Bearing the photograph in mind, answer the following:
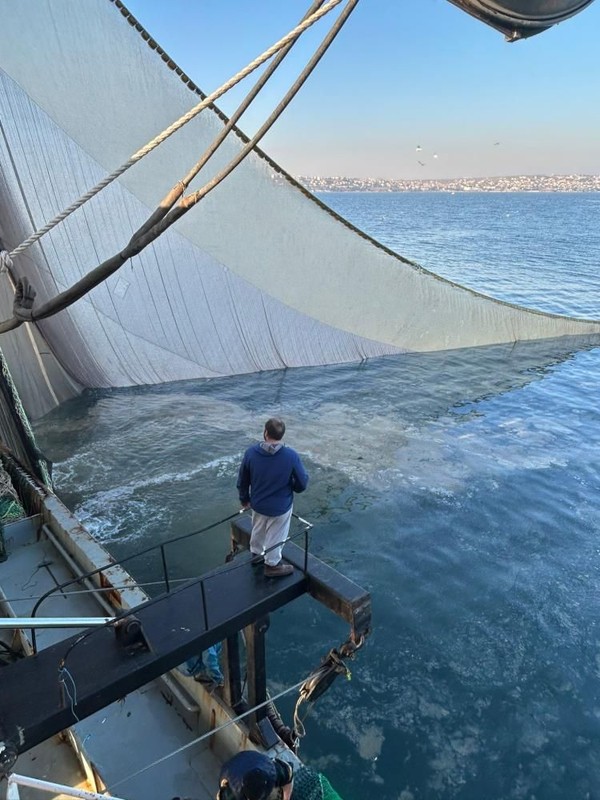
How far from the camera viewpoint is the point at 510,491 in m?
13.5

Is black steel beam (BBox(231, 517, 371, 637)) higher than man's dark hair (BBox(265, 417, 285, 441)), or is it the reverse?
man's dark hair (BBox(265, 417, 285, 441))

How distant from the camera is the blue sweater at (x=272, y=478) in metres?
4.99

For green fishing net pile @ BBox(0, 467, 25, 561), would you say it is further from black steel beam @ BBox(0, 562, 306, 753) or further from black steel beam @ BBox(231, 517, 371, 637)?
black steel beam @ BBox(231, 517, 371, 637)

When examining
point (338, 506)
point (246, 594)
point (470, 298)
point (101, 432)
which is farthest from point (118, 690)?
point (470, 298)

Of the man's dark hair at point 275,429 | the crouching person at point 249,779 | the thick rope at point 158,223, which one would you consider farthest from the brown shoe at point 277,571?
the thick rope at point 158,223

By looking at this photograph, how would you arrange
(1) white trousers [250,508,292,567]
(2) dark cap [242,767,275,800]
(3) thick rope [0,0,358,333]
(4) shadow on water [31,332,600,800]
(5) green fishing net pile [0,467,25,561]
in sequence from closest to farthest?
(2) dark cap [242,767,275,800] → (3) thick rope [0,0,358,333] → (1) white trousers [250,508,292,567] → (4) shadow on water [31,332,600,800] → (5) green fishing net pile [0,467,25,561]

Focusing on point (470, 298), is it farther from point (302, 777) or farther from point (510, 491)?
point (302, 777)

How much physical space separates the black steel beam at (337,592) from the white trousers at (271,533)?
308mm

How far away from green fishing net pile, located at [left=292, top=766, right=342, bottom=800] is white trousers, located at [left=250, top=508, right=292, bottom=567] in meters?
1.76

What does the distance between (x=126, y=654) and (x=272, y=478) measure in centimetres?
190

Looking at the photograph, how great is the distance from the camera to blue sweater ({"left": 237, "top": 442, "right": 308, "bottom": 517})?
499 centimetres

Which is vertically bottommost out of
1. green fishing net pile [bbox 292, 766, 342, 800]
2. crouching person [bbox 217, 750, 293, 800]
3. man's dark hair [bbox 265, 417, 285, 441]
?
green fishing net pile [bbox 292, 766, 342, 800]

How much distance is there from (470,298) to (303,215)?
8887 mm

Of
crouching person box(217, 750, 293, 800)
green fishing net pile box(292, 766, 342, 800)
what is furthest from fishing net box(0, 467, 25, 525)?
crouching person box(217, 750, 293, 800)
